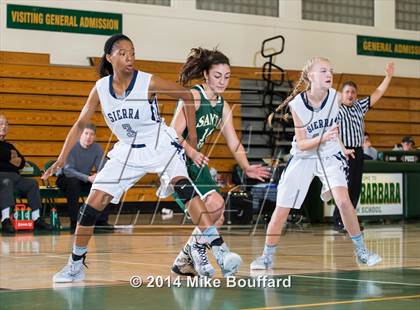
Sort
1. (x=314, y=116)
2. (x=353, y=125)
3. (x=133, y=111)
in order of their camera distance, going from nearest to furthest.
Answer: (x=133, y=111), (x=314, y=116), (x=353, y=125)

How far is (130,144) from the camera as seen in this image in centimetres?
623

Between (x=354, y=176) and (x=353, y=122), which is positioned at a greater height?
(x=353, y=122)

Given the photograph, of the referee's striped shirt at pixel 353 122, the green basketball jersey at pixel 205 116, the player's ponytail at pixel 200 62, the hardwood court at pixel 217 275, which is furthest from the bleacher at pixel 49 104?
the green basketball jersey at pixel 205 116

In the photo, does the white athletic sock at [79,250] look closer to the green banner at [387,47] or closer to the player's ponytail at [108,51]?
the player's ponytail at [108,51]

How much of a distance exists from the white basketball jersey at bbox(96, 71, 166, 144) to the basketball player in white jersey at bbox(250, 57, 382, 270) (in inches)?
59.5

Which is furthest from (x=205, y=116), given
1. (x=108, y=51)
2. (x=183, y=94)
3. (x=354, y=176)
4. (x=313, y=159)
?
(x=354, y=176)

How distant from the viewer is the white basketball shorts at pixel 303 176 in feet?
24.2

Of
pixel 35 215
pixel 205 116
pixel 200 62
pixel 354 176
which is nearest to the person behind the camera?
pixel 205 116

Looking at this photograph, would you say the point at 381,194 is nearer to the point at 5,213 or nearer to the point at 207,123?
the point at 5,213

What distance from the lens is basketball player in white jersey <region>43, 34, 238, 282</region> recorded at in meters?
6.14

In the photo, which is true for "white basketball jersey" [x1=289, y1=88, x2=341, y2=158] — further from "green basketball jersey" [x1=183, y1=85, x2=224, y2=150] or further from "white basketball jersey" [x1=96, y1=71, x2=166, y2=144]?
"white basketball jersey" [x1=96, y1=71, x2=166, y2=144]

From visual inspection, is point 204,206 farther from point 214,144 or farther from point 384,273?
point 214,144

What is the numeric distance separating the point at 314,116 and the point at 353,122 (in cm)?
411

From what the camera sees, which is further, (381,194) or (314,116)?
(381,194)
